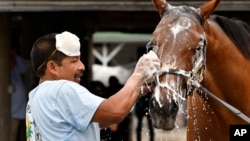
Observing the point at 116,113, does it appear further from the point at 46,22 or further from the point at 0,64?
the point at 46,22

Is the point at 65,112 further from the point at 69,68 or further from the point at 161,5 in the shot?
the point at 161,5

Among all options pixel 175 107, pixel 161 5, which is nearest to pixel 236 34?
pixel 161 5

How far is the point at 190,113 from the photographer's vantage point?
482 cm

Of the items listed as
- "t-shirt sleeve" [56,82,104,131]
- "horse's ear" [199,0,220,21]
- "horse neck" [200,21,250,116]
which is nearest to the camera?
"t-shirt sleeve" [56,82,104,131]

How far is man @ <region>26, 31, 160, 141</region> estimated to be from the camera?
370cm

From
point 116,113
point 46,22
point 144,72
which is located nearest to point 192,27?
point 144,72

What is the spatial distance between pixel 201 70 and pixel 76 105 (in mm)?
977

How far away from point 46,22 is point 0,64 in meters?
2.15

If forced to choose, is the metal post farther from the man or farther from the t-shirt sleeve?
the t-shirt sleeve

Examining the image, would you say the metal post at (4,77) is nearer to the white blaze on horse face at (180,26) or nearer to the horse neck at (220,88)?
the horse neck at (220,88)

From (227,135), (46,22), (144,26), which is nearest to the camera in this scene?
(227,135)

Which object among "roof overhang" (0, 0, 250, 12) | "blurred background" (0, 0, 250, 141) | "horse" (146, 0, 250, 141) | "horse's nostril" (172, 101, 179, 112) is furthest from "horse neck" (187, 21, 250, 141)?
"roof overhang" (0, 0, 250, 12)

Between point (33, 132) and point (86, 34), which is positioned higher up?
point (86, 34)

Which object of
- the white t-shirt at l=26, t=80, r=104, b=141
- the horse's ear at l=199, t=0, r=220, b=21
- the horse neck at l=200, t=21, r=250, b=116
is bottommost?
the white t-shirt at l=26, t=80, r=104, b=141
